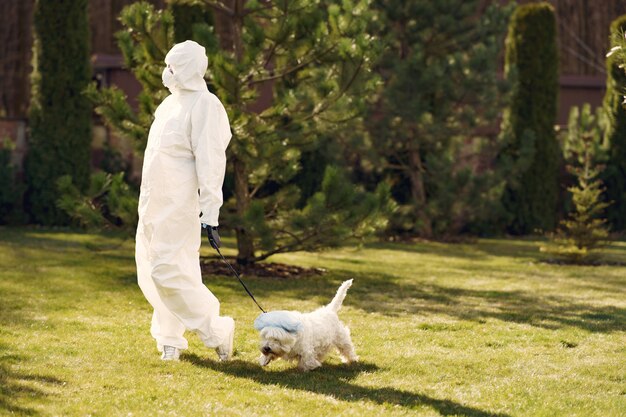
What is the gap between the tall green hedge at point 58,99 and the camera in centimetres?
1373

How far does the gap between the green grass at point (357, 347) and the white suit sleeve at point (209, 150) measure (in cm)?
94

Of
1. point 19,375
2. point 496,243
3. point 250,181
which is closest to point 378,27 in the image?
point 496,243

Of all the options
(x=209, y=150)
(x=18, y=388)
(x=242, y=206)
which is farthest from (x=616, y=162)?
(x=18, y=388)

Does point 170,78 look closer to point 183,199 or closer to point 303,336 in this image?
point 183,199

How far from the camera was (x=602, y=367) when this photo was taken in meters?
5.71

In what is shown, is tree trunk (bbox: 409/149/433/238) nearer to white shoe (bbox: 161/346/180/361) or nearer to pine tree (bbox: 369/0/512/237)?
pine tree (bbox: 369/0/512/237)

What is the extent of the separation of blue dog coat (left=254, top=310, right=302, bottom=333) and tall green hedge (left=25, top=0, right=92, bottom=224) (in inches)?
353

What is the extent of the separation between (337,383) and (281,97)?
16.3 feet

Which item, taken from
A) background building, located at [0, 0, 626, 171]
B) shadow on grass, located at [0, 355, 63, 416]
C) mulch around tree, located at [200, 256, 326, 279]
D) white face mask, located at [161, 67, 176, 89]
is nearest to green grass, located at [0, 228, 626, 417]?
shadow on grass, located at [0, 355, 63, 416]

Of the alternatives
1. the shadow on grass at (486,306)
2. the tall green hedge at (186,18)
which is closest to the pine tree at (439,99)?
the tall green hedge at (186,18)

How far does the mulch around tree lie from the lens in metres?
9.91

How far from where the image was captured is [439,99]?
14.0 meters

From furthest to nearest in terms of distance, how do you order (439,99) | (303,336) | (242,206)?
(439,99)
(242,206)
(303,336)

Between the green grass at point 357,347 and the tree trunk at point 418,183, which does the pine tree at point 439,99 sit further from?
the green grass at point 357,347
